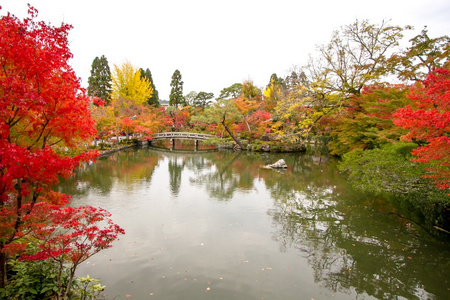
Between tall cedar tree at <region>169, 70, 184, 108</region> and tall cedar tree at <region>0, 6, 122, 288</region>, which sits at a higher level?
tall cedar tree at <region>169, 70, 184, 108</region>

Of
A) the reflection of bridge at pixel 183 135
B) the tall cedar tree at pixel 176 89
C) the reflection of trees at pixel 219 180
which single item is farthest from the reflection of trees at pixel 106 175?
the tall cedar tree at pixel 176 89

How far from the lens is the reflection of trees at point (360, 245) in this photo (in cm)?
458

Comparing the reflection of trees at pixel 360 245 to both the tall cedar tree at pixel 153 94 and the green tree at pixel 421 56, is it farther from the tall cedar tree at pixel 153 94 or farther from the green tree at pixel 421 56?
the tall cedar tree at pixel 153 94

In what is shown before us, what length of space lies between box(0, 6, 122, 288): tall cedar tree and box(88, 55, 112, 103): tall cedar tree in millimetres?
28828

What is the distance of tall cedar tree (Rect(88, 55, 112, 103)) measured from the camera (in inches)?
1177

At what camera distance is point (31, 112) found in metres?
3.36

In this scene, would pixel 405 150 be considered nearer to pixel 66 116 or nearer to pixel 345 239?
pixel 345 239

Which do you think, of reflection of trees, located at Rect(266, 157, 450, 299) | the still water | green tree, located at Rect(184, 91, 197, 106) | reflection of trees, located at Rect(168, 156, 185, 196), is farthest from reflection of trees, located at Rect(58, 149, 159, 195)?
green tree, located at Rect(184, 91, 197, 106)

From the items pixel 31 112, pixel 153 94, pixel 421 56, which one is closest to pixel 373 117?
pixel 421 56

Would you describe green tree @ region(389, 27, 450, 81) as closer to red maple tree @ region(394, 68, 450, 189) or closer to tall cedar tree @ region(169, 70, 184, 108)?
red maple tree @ region(394, 68, 450, 189)

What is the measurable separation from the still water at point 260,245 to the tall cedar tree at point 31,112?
6.01 ft

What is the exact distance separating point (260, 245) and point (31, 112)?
5.06 meters

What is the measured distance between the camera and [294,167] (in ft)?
52.7

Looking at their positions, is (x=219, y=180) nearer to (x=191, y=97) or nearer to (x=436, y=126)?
(x=436, y=126)
